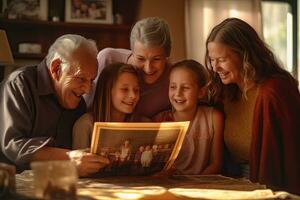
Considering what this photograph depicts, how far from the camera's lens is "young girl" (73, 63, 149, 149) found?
5.19ft

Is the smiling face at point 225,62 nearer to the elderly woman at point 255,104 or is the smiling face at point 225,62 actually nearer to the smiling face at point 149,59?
the elderly woman at point 255,104

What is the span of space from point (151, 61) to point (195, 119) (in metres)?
0.27

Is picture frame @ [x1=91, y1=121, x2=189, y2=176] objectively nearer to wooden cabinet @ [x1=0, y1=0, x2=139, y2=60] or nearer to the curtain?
Answer: wooden cabinet @ [x1=0, y1=0, x2=139, y2=60]

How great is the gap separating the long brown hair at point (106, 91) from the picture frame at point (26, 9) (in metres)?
1.85

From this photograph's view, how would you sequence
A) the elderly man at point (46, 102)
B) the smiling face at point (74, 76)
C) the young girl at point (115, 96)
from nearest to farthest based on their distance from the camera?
1. the elderly man at point (46, 102)
2. the smiling face at point (74, 76)
3. the young girl at point (115, 96)

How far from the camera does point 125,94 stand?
159 centimetres

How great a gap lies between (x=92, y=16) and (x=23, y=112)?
211 cm

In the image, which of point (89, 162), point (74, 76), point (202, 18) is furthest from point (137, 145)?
point (202, 18)

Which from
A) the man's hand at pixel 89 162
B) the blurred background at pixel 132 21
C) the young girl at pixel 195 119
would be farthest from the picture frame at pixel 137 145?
the blurred background at pixel 132 21

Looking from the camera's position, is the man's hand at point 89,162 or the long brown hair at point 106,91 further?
the long brown hair at point 106,91

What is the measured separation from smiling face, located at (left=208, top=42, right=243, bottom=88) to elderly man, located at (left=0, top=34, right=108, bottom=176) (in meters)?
0.43

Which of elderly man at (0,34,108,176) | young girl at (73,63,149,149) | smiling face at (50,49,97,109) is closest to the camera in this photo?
elderly man at (0,34,108,176)

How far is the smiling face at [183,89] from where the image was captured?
1.66 metres

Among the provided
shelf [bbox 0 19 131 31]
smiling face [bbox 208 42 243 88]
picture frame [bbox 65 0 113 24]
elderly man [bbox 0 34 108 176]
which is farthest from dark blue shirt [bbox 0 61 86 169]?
picture frame [bbox 65 0 113 24]
